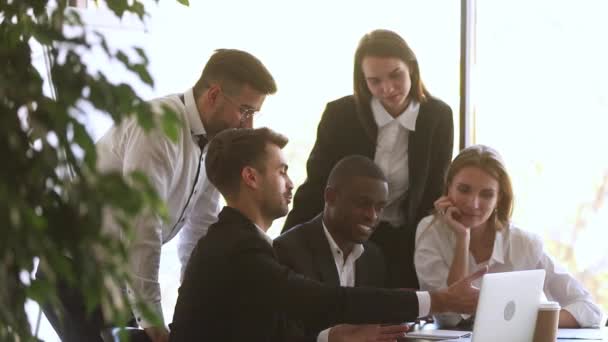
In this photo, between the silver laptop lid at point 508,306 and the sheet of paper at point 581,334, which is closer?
the silver laptop lid at point 508,306

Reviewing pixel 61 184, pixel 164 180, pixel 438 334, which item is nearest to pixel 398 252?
pixel 438 334

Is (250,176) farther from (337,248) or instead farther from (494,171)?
(494,171)

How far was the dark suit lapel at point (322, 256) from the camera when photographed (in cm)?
305

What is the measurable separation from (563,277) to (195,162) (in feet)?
4.25

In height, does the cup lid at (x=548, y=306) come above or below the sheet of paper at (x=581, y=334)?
above

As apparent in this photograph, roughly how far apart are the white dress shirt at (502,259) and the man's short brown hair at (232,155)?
0.92 meters

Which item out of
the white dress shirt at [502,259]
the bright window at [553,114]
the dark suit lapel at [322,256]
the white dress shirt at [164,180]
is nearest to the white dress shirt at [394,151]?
the white dress shirt at [502,259]

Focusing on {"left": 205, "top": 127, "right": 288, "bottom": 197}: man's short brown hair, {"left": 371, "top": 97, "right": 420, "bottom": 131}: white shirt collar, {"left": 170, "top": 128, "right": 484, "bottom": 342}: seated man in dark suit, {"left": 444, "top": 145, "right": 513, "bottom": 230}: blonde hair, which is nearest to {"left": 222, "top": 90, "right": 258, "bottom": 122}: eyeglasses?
{"left": 205, "top": 127, "right": 288, "bottom": 197}: man's short brown hair

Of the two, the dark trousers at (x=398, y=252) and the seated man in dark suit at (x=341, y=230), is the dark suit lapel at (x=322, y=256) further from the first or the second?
the dark trousers at (x=398, y=252)

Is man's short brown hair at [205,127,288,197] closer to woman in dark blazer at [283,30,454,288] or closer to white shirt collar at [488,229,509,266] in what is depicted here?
woman in dark blazer at [283,30,454,288]

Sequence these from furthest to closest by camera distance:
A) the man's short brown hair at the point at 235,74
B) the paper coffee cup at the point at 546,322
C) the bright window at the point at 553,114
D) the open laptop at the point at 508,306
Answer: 1. the bright window at the point at 553,114
2. the man's short brown hair at the point at 235,74
3. the paper coffee cup at the point at 546,322
4. the open laptop at the point at 508,306

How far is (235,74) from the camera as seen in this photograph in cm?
286

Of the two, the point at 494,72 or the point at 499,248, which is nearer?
the point at 499,248

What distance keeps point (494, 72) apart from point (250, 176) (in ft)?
7.58
